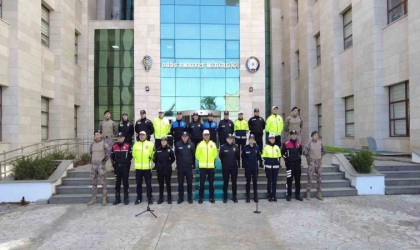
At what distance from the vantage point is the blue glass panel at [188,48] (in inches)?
933

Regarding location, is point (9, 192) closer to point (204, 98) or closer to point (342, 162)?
point (342, 162)

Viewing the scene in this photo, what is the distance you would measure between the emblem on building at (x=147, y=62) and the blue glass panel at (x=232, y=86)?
5306 mm

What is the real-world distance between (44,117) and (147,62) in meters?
7.21

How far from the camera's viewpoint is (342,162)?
12102 mm

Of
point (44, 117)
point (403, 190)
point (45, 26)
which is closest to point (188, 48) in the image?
point (45, 26)

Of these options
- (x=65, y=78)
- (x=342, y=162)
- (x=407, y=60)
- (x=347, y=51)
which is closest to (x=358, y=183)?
(x=342, y=162)

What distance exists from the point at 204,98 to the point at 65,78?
902cm

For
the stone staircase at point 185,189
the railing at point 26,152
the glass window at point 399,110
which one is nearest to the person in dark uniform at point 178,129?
the stone staircase at point 185,189

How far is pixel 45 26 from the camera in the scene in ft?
67.9

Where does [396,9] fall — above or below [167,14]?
below

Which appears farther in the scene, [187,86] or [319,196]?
[187,86]

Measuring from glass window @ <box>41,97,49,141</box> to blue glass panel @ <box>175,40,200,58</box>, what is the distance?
8896mm

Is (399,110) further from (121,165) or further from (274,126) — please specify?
(121,165)

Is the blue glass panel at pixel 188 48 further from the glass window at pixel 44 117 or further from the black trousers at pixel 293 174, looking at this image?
the black trousers at pixel 293 174
